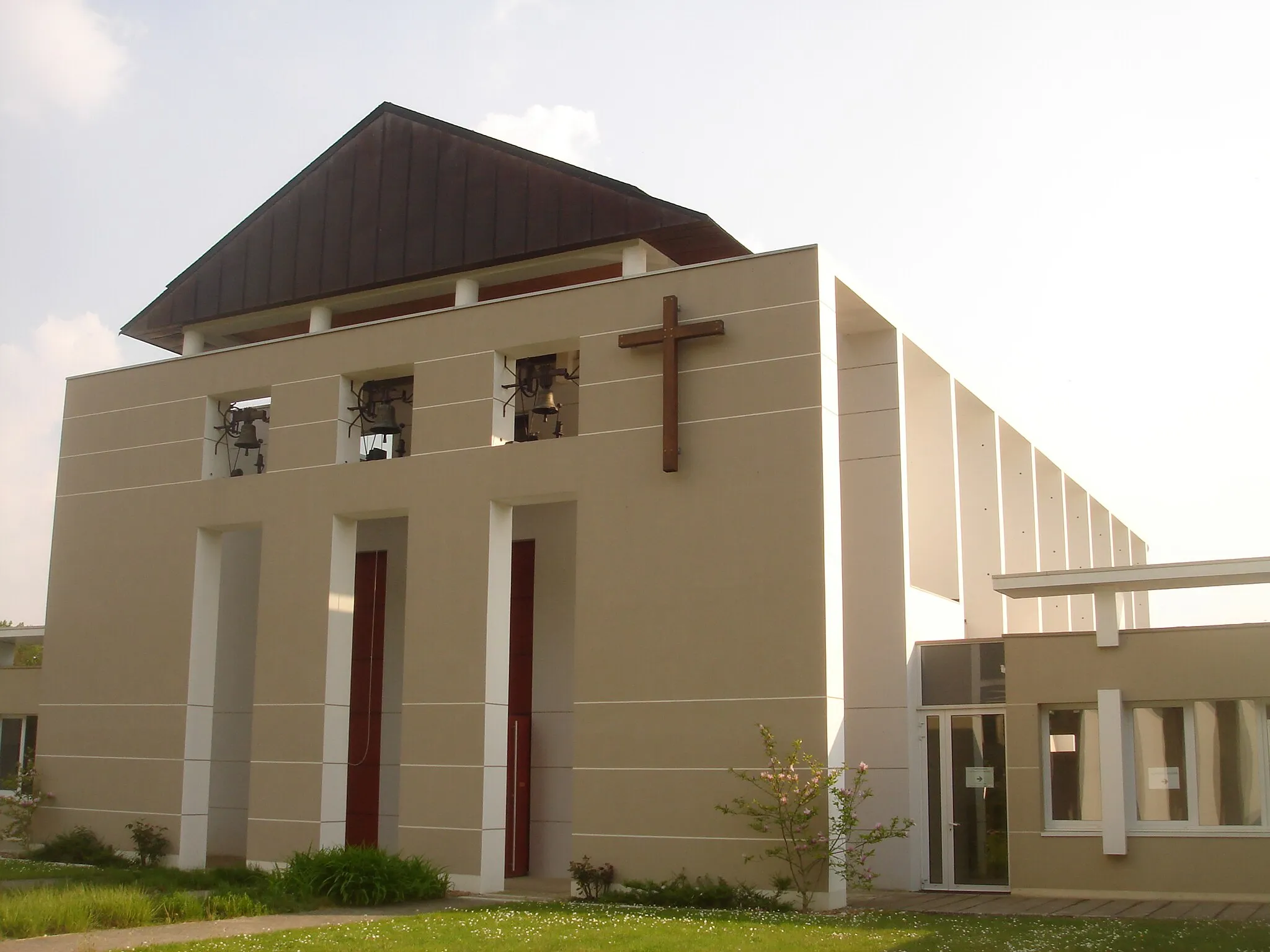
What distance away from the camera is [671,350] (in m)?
15.9

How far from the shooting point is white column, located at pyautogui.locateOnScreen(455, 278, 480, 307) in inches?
733

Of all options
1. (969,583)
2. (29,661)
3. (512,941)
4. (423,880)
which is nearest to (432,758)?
(423,880)

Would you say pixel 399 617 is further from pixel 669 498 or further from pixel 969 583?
pixel 969 583

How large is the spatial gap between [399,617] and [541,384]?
16.3 ft

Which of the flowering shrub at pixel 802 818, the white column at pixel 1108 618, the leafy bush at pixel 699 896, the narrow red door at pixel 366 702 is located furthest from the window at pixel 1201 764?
the narrow red door at pixel 366 702

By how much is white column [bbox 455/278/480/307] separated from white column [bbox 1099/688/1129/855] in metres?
9.58

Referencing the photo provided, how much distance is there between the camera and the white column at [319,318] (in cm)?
1992

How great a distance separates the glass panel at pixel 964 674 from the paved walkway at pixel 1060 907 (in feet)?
7.74

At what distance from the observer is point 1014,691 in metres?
16.0

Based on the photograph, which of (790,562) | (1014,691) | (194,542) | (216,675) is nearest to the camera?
(790,562)

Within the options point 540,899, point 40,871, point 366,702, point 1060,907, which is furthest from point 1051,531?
point 40,871

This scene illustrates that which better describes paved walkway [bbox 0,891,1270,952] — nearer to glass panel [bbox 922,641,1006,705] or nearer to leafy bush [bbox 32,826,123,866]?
glass panel [bbox 922,641,1006,705]

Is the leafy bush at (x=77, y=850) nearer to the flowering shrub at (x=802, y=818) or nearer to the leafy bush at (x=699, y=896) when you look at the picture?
the leafy bush at (x=699, y=896)

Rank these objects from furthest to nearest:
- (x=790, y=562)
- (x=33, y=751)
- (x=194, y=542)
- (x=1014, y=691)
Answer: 1. (x=33, y=751)
2. (x=194, y=542)
3. (x=1014, y=691)
4. (x=790, y=562)
